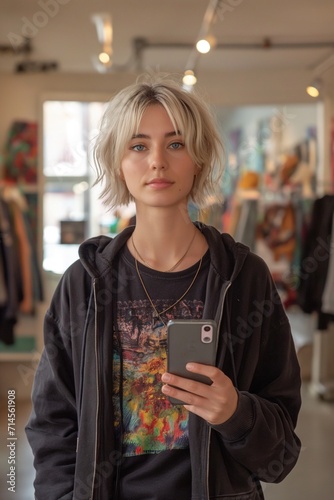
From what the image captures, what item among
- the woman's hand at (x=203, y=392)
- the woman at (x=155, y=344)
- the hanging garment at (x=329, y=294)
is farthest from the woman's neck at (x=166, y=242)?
the hanging garment at (x=329, y=294)

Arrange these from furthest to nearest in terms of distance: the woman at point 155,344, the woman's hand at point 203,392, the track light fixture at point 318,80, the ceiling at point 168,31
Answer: the track light fixture at point 318,80, the ceiling at point 168,31, the woman at point 155,344, the woman's hand at point 203,392

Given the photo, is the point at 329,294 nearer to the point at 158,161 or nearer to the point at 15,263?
the point at 15,263

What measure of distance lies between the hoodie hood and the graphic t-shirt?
4 centimetres

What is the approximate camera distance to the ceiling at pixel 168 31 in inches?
131

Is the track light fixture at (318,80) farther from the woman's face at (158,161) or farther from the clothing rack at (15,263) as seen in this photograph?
the woman's face at (158,161)

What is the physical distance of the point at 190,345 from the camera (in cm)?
94

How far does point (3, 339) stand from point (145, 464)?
9.51ft

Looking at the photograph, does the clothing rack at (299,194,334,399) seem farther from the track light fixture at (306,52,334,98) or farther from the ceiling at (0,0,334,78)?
the ceiling at (0,0,334,78)

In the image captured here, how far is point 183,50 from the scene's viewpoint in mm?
3809

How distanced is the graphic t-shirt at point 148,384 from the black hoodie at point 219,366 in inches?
0.9

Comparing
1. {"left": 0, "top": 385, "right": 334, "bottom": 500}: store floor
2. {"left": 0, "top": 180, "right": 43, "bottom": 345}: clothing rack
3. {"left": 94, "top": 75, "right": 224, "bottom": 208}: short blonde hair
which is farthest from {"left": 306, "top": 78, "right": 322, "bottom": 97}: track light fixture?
{"left": 94, "top": 75, "right": 224, "bottom": 208}: short blonde hair

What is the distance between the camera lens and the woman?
3.34 feet

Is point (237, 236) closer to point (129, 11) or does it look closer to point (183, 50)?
point (183, 50)

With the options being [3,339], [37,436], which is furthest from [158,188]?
[3,339]
